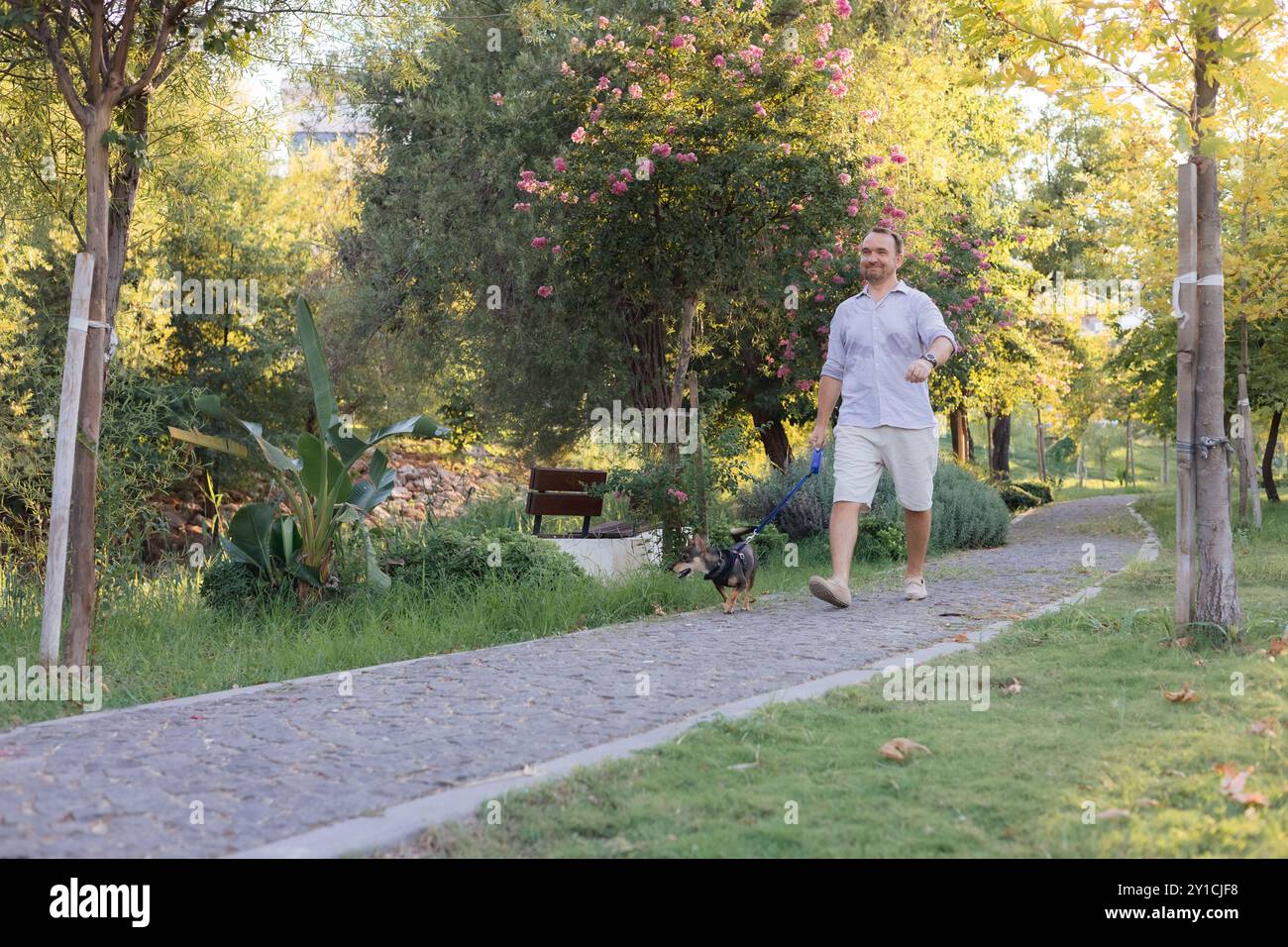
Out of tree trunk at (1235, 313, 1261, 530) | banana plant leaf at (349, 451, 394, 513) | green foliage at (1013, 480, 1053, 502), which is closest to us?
banana plant leaf at (349, 451, 394, 513)

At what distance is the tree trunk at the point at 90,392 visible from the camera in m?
6.20

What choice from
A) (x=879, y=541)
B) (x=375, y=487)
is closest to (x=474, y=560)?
(x=375, y=487)

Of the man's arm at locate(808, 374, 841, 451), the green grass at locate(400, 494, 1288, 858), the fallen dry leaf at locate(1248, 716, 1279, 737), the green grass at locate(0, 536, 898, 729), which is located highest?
the man's arm at locate(808, 374, 841, 451)

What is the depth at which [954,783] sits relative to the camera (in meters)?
3.52

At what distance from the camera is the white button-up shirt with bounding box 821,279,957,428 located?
7984mm

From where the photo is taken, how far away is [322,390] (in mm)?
9562

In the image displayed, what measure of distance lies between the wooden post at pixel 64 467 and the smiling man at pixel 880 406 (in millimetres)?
4529

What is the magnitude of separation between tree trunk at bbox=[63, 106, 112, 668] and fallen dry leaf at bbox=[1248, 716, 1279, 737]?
5502 mm

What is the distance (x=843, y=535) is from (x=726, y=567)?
83cm

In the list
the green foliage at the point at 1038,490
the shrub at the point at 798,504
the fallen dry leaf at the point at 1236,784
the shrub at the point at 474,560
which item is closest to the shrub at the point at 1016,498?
the green foliage at the point at 1038,490

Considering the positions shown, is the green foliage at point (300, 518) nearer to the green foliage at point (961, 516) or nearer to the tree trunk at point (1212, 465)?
the tree trunk at point (1212, 465)

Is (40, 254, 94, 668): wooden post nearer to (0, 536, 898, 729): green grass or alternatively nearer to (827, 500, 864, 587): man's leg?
(0, 536, 898, 729): green grass

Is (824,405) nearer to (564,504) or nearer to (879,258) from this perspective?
(879,258)

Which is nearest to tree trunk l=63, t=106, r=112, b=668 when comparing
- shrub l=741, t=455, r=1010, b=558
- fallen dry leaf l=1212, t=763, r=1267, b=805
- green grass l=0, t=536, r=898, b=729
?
green grass l=0, t=536, r=898, b=729
